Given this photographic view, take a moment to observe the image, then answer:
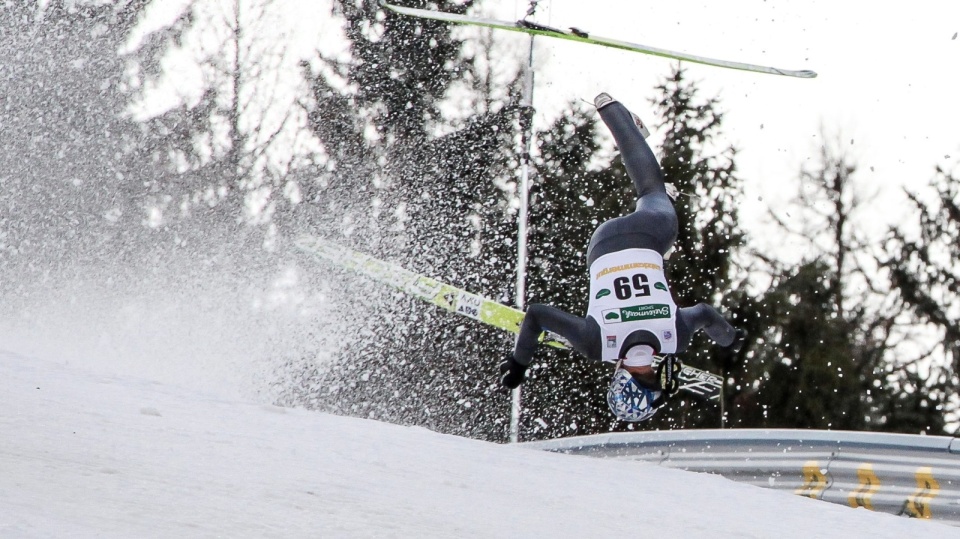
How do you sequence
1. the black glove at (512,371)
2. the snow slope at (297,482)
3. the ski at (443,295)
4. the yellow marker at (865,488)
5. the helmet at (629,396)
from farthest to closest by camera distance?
the ski at (443,295)
the yellow marker at (865,488)
the black glove at (512,371)
the helmet at (629,396)
the snow slope at (297,482)

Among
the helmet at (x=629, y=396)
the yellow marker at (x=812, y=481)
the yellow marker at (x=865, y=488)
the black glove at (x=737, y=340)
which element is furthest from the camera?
the yellow marker at (x=812, y=481)

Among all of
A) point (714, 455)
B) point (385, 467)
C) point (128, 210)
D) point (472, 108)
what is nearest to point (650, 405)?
point (385, 467)

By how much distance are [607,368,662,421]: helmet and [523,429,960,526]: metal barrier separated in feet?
8.50

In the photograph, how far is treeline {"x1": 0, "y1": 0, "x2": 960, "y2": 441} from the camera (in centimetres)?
1466

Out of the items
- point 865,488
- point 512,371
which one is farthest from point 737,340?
point 865,488

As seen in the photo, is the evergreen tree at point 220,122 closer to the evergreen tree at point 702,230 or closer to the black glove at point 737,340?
the evergreen tree at point 702,230

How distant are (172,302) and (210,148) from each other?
426 centimetres

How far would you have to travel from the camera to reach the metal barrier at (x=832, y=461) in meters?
6.82

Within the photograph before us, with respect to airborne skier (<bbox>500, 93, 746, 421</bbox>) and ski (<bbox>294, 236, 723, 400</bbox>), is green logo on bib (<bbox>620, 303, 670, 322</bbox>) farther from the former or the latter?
ski (<bbox>294, 236, 723, 400</bbox>)

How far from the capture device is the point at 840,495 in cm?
712

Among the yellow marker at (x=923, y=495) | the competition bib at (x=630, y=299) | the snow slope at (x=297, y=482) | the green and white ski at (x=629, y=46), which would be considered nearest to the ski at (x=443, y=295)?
the yellow marker at (x=923, y=495)

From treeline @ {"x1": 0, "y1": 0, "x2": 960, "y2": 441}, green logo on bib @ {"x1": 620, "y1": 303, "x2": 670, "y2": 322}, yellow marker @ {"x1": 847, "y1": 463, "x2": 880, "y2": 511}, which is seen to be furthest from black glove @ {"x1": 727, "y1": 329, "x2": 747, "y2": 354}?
treeline @ {"x1": 0, "y1": 0, "x2": 960, "y2": 441}

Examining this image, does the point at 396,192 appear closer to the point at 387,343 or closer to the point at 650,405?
the point at 387,343

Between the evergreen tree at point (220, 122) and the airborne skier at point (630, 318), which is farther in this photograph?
the evergreen tree at point (220, 122)
